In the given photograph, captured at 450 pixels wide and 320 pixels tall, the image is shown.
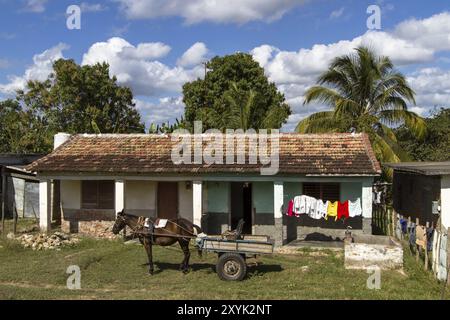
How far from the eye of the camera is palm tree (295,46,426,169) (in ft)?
69.5

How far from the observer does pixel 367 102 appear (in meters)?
22.0

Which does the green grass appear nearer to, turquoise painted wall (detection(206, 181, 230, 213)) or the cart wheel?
the cart wheel

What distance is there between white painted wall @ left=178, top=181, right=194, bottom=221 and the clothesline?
4.09 m

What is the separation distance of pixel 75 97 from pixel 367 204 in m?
22.4

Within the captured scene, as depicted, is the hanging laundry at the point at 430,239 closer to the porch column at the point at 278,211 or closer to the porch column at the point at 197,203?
the porch column at the point at 278,211

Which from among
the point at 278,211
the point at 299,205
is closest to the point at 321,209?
the point at 299,205

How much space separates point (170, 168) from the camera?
16.2m

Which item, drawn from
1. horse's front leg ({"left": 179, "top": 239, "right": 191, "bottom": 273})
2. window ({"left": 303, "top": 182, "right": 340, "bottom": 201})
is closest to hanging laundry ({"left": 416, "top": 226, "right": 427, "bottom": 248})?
window ({"left": 303, "top": 182, "right": 340, "bottom": 201})

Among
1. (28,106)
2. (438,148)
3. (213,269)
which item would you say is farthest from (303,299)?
(28,106)

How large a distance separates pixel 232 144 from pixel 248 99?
617 cm

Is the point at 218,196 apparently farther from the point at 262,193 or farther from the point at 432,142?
the point at 432,142

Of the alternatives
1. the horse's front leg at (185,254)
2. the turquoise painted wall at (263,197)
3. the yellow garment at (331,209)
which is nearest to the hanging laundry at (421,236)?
the yellow garment at (331,209)
